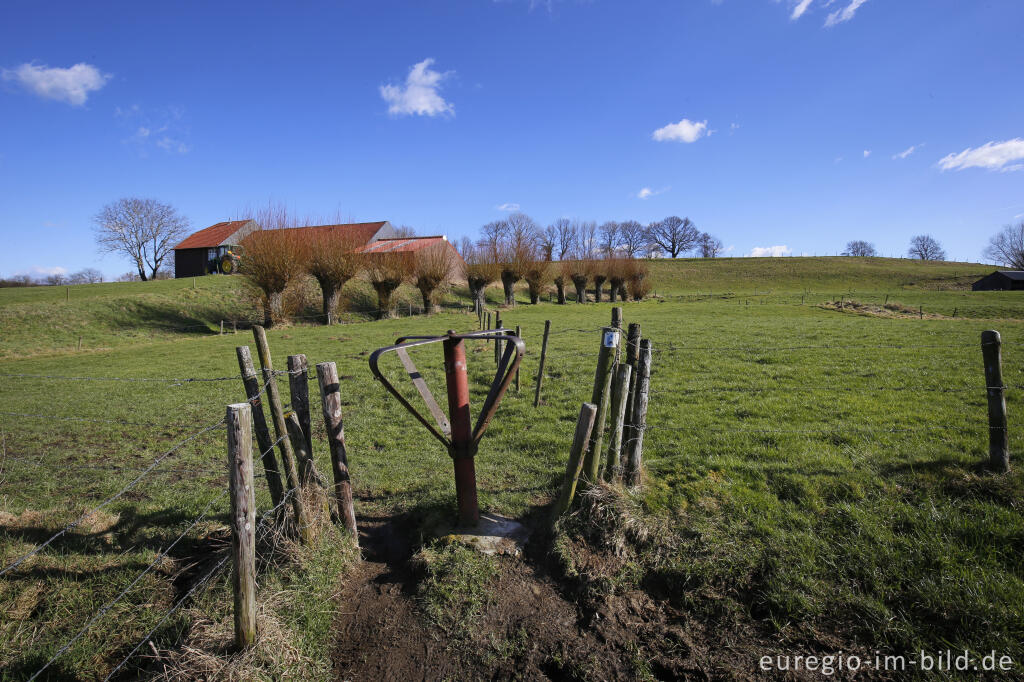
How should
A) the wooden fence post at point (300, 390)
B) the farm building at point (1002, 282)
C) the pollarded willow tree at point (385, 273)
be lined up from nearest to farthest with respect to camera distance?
the wooden fence post at point (300, 390), the pollarded willow tree at point (385, 273), the farm building at point (1002, 282)

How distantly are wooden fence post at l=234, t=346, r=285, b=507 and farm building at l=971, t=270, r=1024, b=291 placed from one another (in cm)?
6803

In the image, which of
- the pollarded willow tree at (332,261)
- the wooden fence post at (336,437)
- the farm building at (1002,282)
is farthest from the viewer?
the farm building at (1002,282)

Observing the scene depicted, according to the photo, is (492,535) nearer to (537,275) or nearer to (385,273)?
(385,273)

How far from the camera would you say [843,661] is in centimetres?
249

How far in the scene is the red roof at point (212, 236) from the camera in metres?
50.5

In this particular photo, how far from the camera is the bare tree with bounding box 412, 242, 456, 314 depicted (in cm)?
3228

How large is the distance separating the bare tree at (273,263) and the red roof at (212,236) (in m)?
29.9

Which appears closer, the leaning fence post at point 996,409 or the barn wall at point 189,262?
the leaning fence post at point 996,409

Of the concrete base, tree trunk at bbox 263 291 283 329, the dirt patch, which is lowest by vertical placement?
the concrete base

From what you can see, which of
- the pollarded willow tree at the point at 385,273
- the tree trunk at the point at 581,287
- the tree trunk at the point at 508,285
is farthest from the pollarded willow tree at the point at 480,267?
the tree trunk at the point at 581,287

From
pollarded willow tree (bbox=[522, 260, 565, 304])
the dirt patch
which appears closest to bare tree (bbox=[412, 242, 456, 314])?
pollarded willow tree (bbox=[522, 260, 565, 304])

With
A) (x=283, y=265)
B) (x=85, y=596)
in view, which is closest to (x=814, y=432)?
(x=85, y=596)

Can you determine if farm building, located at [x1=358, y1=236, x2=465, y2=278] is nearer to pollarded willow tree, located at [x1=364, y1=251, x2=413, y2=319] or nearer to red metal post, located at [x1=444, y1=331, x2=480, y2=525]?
pollarded willow tree, located at [x1=364, y1=251, x2=413, y2=319]

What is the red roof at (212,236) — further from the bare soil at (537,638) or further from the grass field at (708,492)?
the bare soil at (537,638)
